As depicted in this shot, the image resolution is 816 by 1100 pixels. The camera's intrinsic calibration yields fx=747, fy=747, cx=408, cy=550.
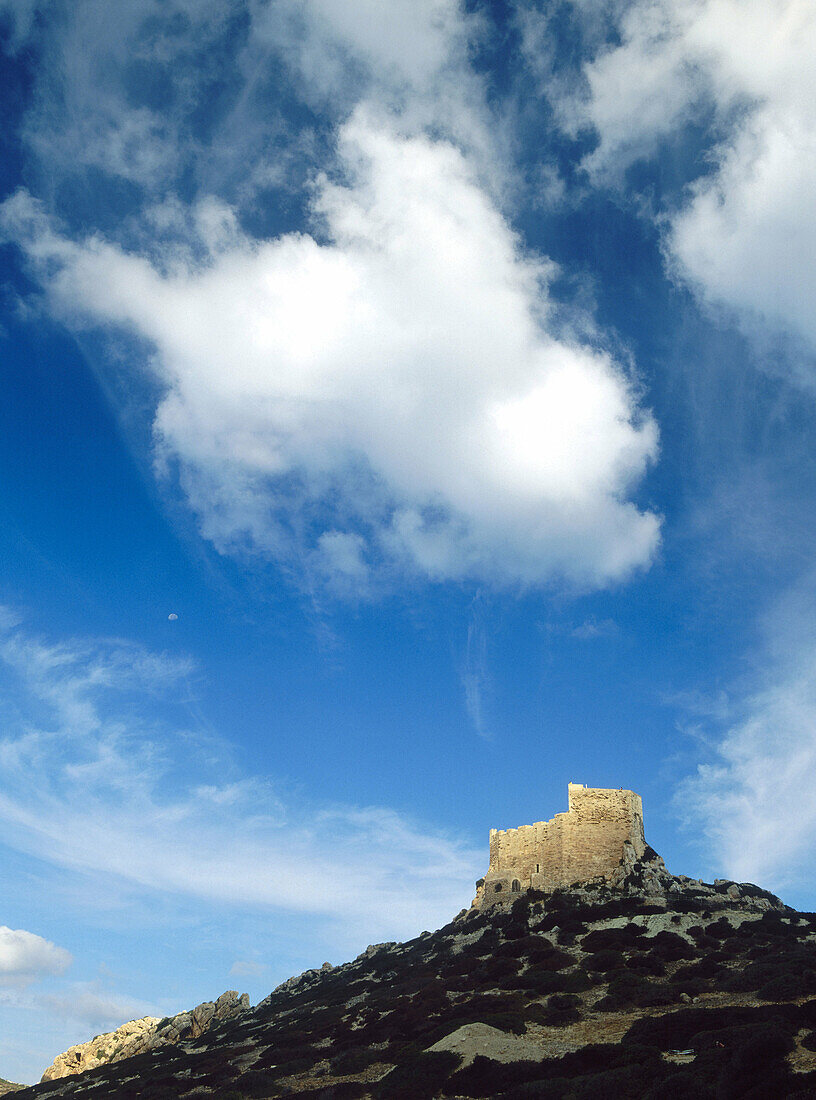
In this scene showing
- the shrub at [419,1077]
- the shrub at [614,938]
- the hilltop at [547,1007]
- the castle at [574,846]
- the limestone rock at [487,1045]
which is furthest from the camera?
the castle at [574,846]

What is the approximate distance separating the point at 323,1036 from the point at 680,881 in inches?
1266

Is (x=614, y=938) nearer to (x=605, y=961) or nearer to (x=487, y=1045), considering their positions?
(x=605, y=961)

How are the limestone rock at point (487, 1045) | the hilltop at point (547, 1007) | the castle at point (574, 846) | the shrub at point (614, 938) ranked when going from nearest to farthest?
the hilltop at point (547, 1007)
the limestone rock at point (487, 1045)
the shrub at point (614, 938)
the castle at point (574, 846)

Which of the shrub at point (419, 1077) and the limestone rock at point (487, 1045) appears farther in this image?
the limestone rock at point (487, 1045)

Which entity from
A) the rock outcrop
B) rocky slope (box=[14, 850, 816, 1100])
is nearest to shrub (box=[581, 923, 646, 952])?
rocky slope (box=[14, 850, 816, 1100])

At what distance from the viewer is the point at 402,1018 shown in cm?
3641

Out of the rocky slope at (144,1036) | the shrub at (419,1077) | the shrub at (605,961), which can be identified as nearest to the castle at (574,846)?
the shrub at (605,961)

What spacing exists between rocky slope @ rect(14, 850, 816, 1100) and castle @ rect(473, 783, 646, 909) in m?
1.43

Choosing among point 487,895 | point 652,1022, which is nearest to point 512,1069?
point 652,1022

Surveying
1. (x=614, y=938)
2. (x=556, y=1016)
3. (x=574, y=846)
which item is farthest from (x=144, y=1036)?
(x=556, y=1016)

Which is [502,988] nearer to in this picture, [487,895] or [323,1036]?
[323,1036]

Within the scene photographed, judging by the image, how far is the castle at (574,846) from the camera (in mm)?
57719

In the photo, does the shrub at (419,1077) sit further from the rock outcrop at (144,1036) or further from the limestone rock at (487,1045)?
the rock outcrop at (144,1036)

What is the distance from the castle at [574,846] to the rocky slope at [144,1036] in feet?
80.1
